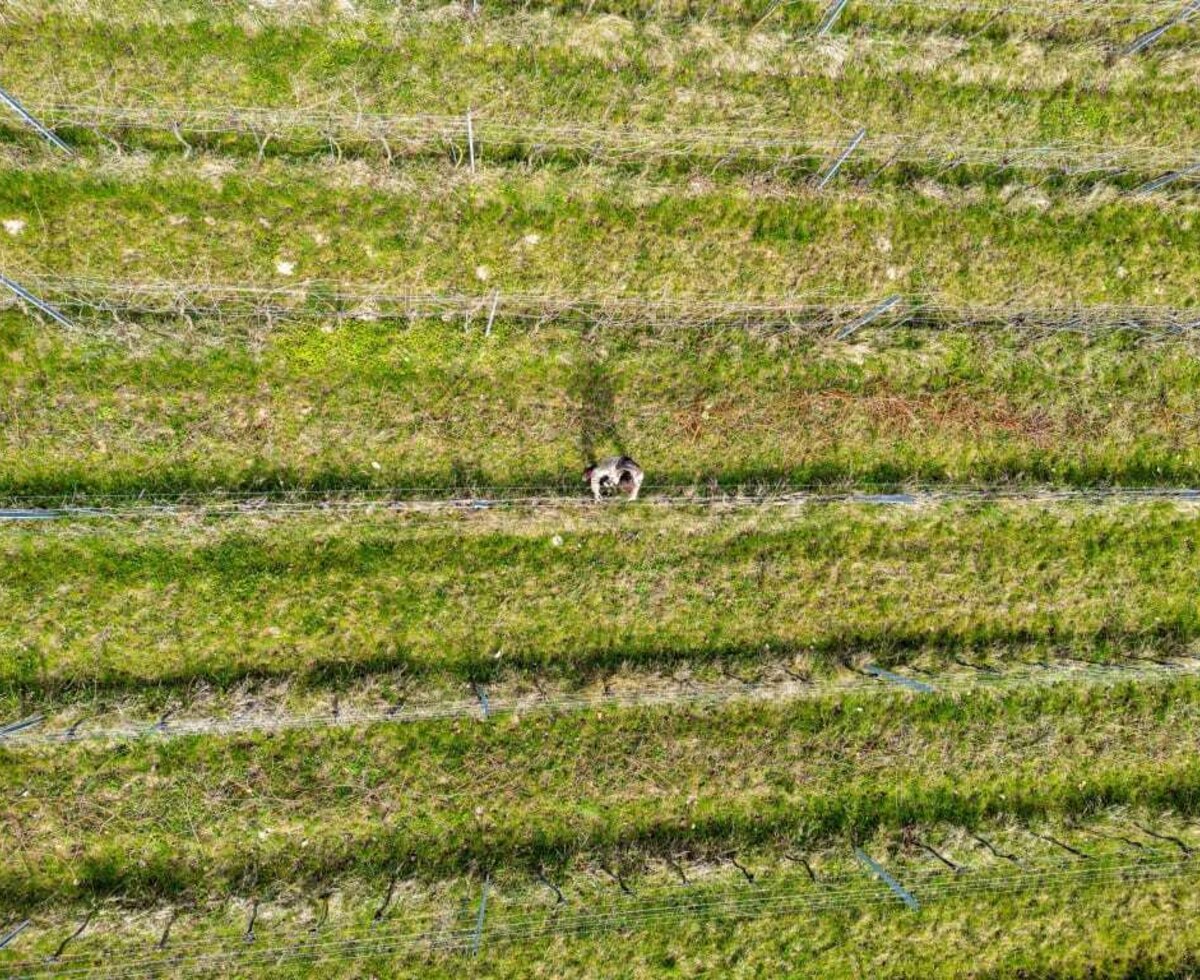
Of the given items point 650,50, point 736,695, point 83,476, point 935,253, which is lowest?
point 736,695

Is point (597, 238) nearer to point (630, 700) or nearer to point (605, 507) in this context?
point (605, 507)

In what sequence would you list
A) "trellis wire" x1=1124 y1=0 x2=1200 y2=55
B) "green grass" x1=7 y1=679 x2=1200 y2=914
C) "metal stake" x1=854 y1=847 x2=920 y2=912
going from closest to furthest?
"green grass" x1=7 y1=679 x2=1200 y2=914 → "metal stake" x1=854 y1=847 x2=920 y2=912 → "trellis wire" x1=1124 y1=0 x2=1200 y2=55

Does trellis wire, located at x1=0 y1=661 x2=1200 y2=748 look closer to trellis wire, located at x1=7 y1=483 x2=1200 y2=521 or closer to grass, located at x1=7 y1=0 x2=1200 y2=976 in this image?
grass, located at x1=7 y1=0 x2=1200 y2=976

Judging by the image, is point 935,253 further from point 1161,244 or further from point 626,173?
point 626,173

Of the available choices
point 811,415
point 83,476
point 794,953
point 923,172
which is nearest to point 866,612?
point 811,415

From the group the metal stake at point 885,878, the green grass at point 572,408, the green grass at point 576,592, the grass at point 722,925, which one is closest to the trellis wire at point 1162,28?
the green grass at point 572,408

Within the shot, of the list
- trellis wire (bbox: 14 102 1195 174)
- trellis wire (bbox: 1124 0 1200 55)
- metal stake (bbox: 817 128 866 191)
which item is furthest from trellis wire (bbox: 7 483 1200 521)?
trellis wire (bbox: 1124 0 1200 55)

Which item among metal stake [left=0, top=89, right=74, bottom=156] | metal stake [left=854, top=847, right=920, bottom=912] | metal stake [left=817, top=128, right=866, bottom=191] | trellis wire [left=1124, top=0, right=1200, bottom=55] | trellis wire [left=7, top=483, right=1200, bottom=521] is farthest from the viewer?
trellis wire [left=1124, top=0, right=1200, bottom=55]
